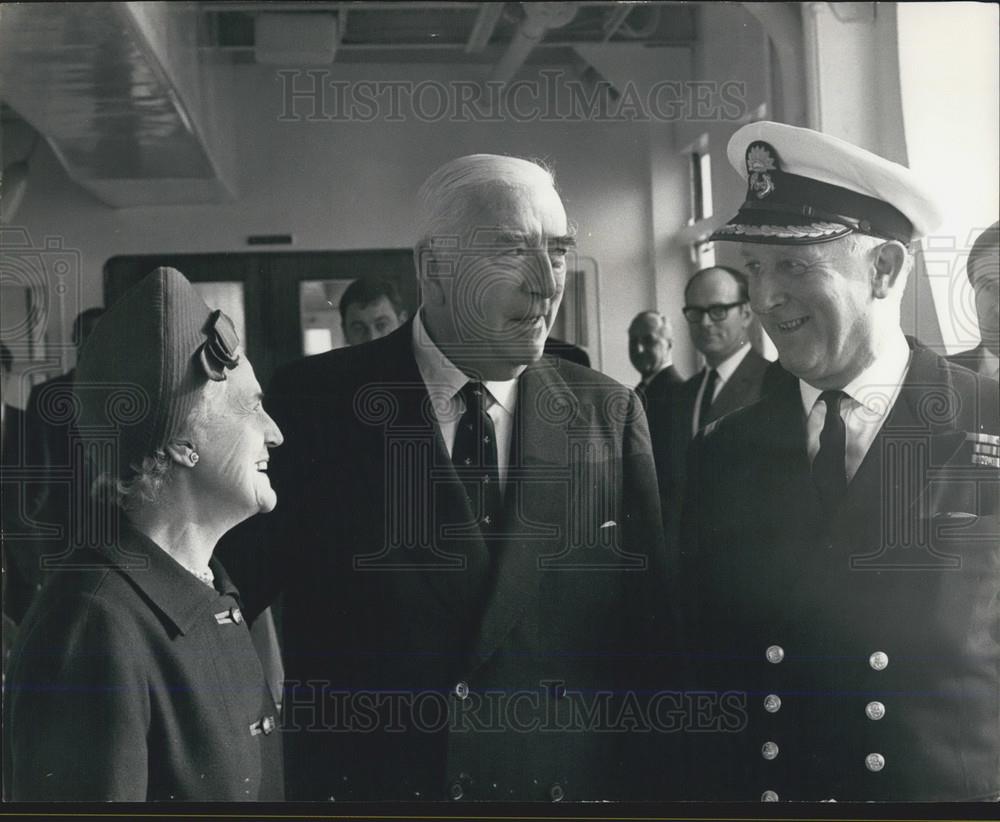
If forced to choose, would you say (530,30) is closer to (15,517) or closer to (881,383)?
(881,383)

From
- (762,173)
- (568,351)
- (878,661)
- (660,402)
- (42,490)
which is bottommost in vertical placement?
(878,661)

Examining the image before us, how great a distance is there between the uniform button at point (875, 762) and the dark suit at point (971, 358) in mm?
827

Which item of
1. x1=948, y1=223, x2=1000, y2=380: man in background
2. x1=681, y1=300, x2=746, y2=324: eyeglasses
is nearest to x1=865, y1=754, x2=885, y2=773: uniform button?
x1=948, y1=223, x2=1000, y2=380: man in background

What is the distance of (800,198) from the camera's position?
2.71 metres

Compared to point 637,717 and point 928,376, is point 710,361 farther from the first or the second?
point 637,717

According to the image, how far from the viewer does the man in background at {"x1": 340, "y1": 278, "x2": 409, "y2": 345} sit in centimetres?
264

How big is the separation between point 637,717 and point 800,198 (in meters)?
1.12

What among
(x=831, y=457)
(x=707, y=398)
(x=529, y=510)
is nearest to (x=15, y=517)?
(x=529, y=510)

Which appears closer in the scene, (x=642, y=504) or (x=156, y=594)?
(x=156, y=594)

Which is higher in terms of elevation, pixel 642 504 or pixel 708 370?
pixel 708 370

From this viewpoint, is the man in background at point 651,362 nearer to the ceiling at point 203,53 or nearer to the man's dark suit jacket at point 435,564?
the man's dark suit jacket at point 435,564

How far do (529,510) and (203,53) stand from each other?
1144mm

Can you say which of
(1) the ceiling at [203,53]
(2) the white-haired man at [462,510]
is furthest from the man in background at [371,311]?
(1) the ceiling at [203,53]

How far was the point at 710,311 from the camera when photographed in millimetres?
2670
